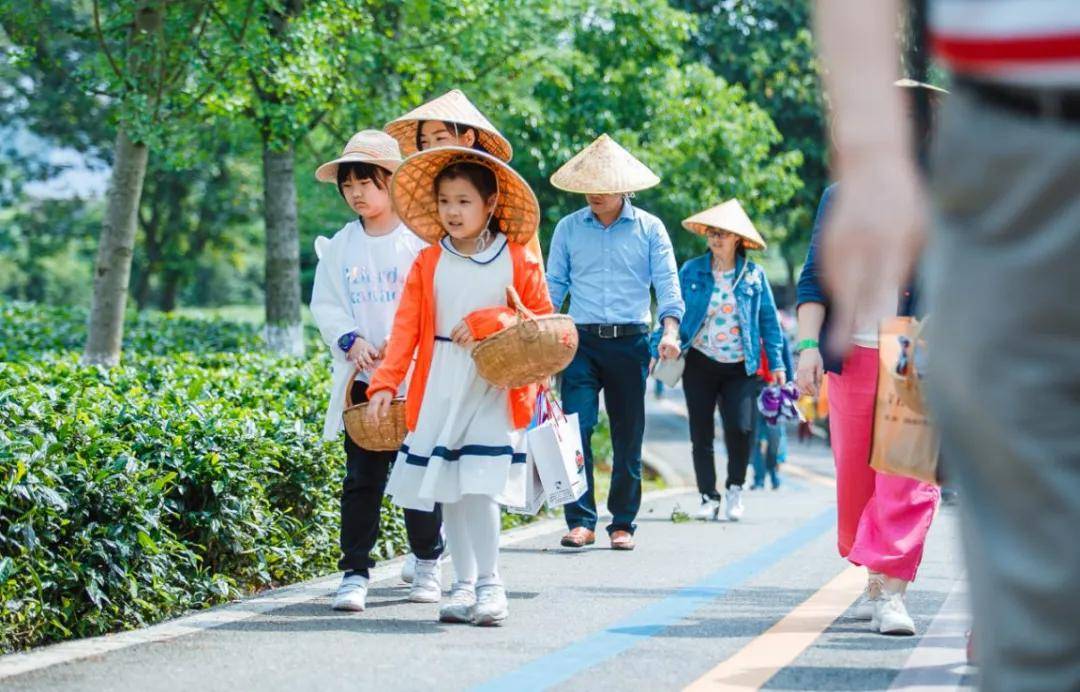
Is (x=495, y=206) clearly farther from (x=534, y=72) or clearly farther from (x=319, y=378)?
(x=534, y=72)

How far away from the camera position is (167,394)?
7500mm

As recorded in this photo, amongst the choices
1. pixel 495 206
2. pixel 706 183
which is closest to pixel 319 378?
pixel 495 206

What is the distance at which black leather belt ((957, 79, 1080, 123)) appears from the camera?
72.3 inches

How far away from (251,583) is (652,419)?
24.4 metres

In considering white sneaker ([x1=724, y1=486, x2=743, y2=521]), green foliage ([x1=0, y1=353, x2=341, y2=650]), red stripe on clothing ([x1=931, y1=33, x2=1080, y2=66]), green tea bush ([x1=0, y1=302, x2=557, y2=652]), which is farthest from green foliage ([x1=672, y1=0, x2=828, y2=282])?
red stripe on clothing ([x1=931, y1=33, x2=1080, y2=66])

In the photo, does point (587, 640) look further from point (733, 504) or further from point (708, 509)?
point (733, 504)

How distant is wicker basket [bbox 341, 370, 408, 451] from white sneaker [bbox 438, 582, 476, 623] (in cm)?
61

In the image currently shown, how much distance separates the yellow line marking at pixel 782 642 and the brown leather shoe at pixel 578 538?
1.63m

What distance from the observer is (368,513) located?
646 cm

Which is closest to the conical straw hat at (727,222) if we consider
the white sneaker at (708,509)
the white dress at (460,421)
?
the white sneaker at (708,509)

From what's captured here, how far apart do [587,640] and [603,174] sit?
3643 mm

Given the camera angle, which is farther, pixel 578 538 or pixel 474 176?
pixel 578 538

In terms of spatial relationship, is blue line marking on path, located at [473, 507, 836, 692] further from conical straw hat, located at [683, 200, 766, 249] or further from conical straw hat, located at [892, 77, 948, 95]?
conical straw hat, located at [683, 200, 766, 249]

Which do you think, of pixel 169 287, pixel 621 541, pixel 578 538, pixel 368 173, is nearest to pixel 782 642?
pixel 368 173
